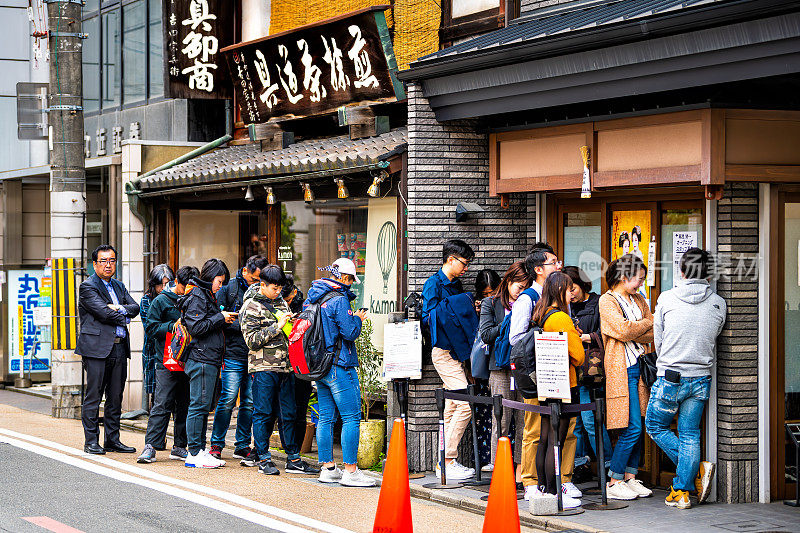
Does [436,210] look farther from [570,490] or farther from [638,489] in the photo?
[638,489]

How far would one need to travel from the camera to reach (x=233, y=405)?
11734 mm

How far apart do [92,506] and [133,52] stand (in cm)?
1110

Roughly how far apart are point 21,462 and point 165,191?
535 centimetres

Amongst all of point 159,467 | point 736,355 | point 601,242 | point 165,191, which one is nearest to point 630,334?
point 736,355

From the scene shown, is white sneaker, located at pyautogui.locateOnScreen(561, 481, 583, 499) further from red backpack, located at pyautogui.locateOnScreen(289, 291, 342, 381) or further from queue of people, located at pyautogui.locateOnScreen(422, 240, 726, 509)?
red backpack, located at pyautogui.locateOnScreen(289, 291, 342, 381)

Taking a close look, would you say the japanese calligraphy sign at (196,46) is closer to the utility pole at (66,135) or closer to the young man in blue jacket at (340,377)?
the utility pole at (66,135)

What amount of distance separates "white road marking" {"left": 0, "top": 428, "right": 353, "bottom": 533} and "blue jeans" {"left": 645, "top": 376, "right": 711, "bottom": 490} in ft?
9.14

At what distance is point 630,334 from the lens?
31.4 ft

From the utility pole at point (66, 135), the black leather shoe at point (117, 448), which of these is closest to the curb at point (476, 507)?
the black leather shoe at point (117, 448)

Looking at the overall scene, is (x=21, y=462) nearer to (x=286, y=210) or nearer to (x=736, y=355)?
(x=286, y=210)

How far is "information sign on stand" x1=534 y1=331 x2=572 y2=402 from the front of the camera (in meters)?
8.97

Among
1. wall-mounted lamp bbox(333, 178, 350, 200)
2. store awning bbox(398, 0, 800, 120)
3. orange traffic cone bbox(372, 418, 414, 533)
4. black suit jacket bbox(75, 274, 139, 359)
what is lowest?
orange traffic cone bbox(372, 418, 414, 533)

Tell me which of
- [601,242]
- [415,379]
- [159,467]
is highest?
[601,242]

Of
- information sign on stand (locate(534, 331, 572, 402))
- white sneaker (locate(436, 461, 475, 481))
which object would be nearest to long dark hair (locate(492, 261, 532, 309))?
→ information sign on stand (locate(534, 331, 572, 402))
